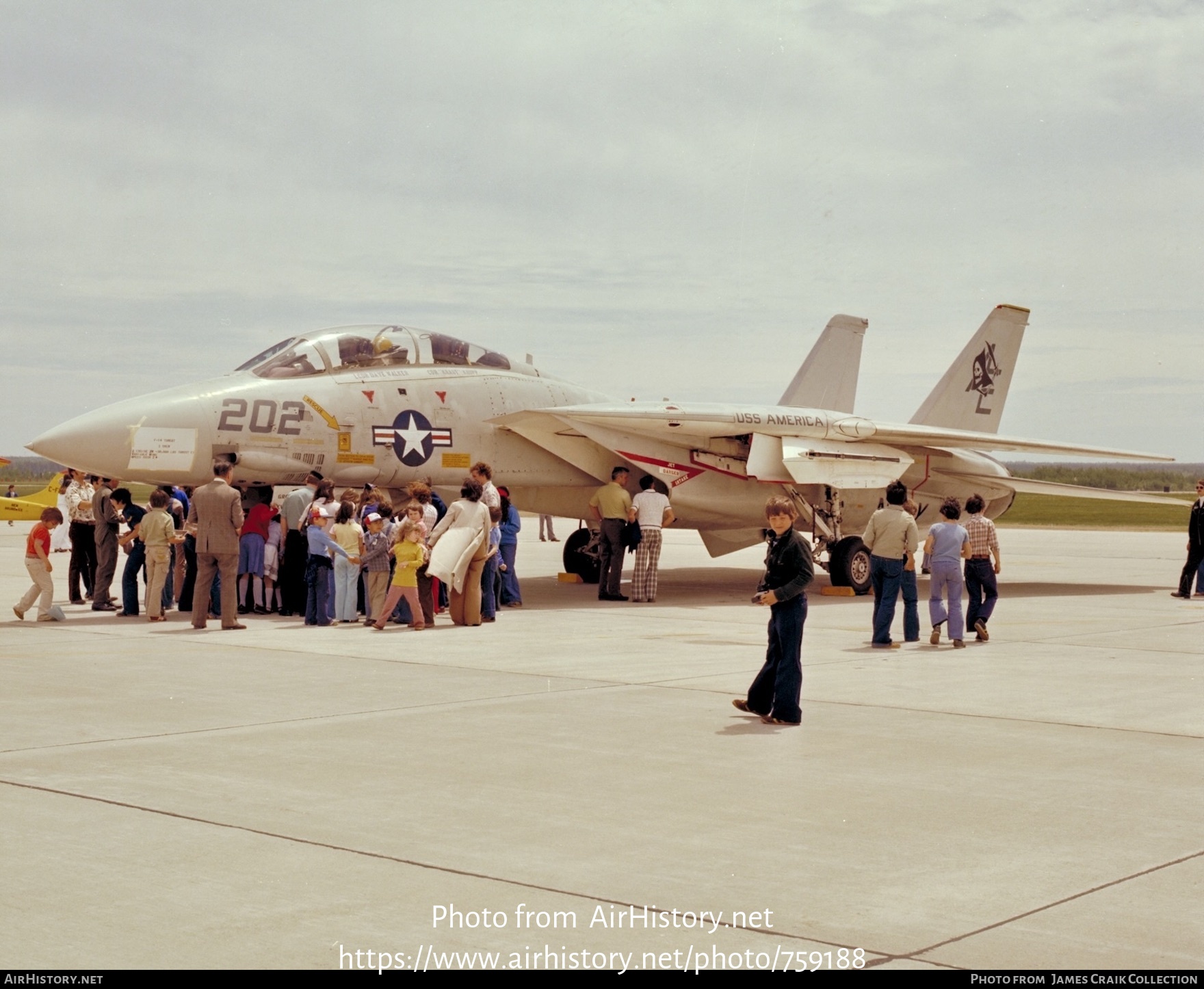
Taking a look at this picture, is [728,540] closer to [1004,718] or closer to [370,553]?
[370,553]

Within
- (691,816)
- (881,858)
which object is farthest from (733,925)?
(691,816)

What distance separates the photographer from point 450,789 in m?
6.24

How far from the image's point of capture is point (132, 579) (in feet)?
47.3

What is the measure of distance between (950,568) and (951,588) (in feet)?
0.57

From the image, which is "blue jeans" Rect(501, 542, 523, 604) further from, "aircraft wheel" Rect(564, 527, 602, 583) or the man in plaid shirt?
the man in plaid shirt

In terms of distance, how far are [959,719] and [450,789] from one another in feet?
11.5

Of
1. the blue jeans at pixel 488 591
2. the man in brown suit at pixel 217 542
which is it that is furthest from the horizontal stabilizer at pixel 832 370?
the man in brown suit at pixel 217 542

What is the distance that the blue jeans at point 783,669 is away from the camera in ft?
26.6

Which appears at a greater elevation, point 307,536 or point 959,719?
point 307,536

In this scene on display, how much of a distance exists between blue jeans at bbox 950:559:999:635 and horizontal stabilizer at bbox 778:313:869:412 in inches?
437

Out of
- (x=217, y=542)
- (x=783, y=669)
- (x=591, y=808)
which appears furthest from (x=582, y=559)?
(x=591, y=808)

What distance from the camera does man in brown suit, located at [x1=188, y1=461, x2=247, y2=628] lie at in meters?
12.9

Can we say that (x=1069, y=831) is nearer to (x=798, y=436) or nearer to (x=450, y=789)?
(x=450, y=789)

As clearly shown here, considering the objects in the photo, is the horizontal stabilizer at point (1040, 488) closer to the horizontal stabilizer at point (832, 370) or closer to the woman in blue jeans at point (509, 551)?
the horizontal stabilizer at point (832, 370)
